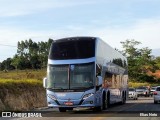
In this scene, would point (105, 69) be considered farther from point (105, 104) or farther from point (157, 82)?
point (157, 82)

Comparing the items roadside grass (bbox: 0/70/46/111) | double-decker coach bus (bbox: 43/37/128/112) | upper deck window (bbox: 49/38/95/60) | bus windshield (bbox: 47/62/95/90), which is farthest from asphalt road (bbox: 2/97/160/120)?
roadside grass (bbox: 0/70/46/111)

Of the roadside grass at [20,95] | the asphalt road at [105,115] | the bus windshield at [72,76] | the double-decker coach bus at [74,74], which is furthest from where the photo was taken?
the roadside grass at [20,95]

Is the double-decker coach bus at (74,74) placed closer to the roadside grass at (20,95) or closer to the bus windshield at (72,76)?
the bus windshield at (72,76)

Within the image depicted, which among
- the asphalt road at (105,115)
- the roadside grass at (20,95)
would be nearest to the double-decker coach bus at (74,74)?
the asphalt road at (105,115)

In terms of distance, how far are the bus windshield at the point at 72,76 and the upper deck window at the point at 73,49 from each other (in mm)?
570

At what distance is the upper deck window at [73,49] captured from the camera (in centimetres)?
2158

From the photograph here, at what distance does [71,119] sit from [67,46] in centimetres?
518

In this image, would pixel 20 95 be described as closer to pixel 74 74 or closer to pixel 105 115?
pixel 74 74

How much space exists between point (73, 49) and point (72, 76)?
1.53 metres

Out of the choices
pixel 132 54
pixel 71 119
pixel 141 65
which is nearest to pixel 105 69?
pixel 71 119

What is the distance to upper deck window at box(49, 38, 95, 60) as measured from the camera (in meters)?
21.6

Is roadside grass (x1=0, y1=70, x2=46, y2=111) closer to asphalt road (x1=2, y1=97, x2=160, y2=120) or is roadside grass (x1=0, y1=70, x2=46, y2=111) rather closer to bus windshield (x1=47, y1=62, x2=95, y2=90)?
asphalt road (x1=2, y1=97, x2=160, y2=120)

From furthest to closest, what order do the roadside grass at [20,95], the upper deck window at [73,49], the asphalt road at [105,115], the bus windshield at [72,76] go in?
the roadside grass at [20,95]
the upper deck window at [73,49]
the bus windshield at [72,76]
the asphalt road at [105,115]

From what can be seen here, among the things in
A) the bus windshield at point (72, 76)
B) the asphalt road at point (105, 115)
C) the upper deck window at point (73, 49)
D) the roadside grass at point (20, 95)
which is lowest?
the asphalt road at point (105, 115)
